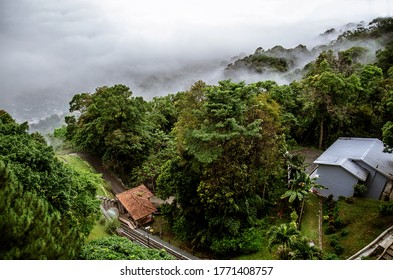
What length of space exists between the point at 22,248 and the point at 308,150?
48.1 ft

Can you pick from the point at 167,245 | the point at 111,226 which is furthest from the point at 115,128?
the point at 167,245

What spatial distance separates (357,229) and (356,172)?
10.2ft

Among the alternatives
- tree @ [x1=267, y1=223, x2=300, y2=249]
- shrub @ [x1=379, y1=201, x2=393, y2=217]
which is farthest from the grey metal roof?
tree @ [x1=267, y1=223, x2=300, y2=249]

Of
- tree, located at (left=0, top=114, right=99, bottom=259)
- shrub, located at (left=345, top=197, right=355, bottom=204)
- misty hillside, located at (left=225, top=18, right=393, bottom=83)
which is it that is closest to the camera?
tree, located at (left=0, top=114, right=99, bottom=259)

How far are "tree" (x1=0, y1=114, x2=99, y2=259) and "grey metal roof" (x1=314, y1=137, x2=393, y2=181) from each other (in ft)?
28.3

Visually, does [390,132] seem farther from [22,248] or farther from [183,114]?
[22,248]

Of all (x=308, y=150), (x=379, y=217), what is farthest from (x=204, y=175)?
(x=308, y=150)

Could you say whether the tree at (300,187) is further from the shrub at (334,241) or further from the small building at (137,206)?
the small building at (137,206)

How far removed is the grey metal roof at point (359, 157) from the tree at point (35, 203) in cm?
863

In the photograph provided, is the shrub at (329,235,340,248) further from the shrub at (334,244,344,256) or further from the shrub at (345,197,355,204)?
the shrub at (345,197,355,204)

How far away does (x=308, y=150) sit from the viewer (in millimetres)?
16906

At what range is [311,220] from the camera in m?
11.4

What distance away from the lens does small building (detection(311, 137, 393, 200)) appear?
40.2ft

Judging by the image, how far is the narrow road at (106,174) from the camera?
55.0ft
